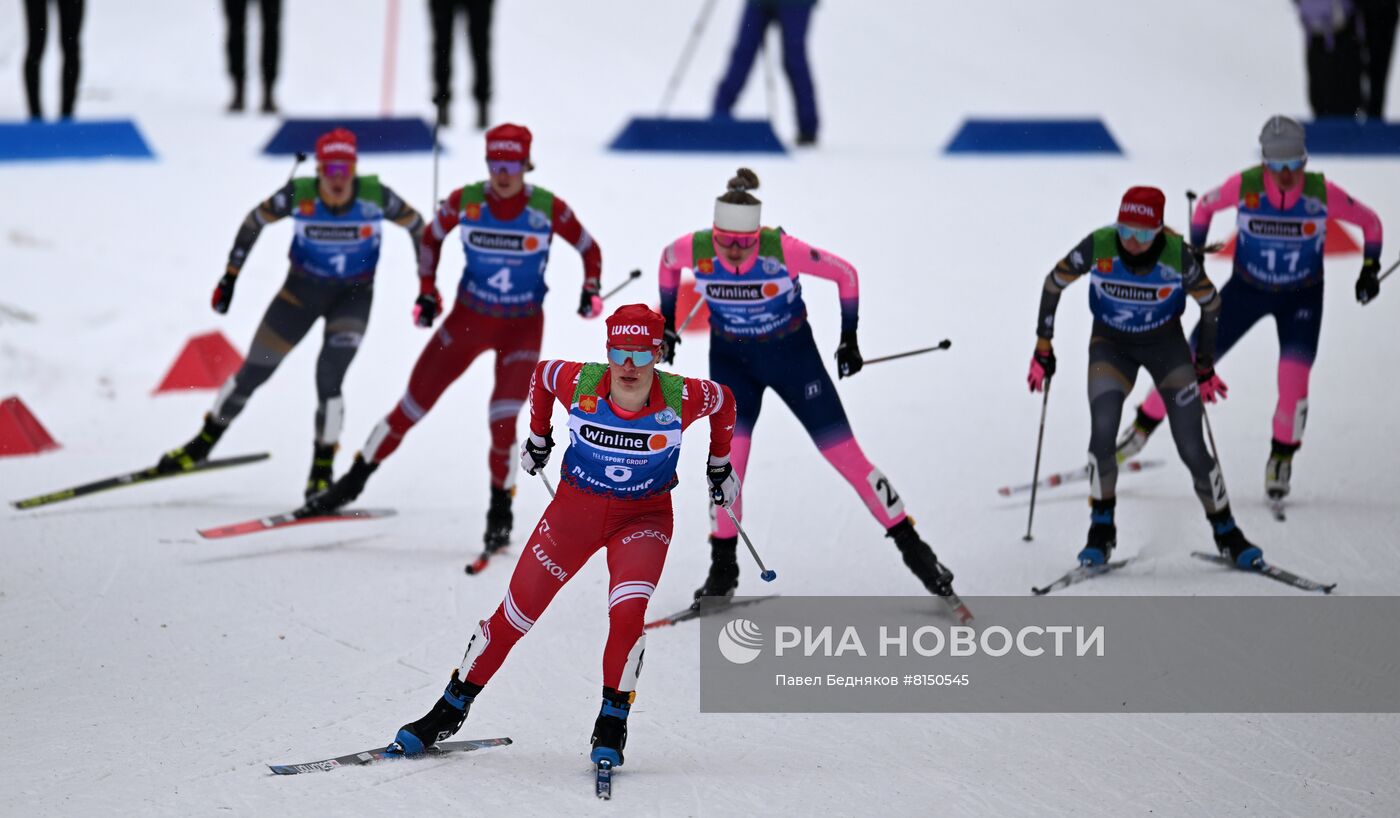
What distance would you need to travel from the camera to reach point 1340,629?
6.95 metres

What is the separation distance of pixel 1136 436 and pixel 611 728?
4.66 m

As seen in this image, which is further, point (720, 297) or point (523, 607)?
point (720, 297)

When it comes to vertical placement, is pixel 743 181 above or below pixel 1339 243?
above

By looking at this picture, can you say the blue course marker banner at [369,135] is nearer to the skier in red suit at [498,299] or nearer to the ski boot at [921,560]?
the skier in red suit at [498,299]

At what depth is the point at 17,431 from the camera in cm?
958

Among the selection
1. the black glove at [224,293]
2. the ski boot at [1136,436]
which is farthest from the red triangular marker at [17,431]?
the ski boot at [1136,436]

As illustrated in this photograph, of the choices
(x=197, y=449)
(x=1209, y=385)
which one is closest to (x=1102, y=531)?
(x=1209, y=385)

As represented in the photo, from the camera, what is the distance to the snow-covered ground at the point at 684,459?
5605 millimetres

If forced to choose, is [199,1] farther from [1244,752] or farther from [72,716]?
[1244,752]

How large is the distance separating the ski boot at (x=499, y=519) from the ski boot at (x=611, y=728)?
2.68 meters

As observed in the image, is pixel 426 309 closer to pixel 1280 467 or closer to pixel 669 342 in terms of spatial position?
pixel 669 342

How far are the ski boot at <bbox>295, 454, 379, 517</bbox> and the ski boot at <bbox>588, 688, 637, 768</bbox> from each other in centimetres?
331

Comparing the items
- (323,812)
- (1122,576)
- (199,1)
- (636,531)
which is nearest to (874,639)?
(1122,576)

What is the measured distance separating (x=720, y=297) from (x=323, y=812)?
2.89m
